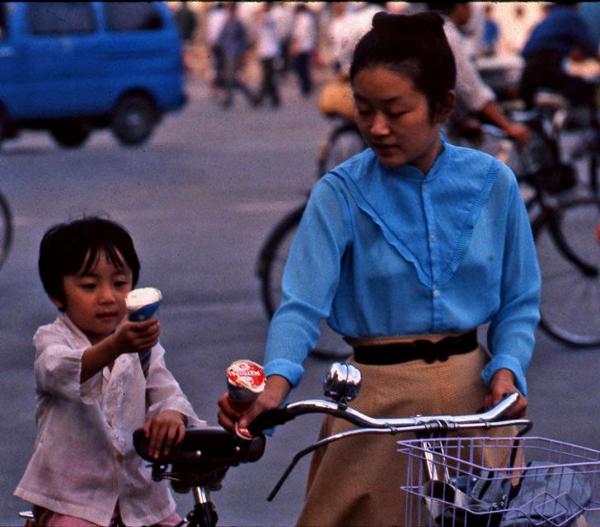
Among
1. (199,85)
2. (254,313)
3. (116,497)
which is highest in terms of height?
(116,497)

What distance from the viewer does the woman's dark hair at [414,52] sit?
2.88 m

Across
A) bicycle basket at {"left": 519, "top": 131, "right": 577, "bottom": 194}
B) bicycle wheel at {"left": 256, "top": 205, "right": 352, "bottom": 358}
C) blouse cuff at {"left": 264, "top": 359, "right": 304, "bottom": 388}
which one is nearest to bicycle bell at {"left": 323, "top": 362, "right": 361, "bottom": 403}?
blouse cuff at {"left": 264, "top": 359, "right": 304, "bottom": 388}

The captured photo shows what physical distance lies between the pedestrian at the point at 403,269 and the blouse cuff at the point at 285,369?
2.8 inches

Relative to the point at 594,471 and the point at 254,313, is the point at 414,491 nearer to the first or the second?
the point at 594,471

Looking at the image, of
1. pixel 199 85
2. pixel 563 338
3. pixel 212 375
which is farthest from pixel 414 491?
Result: pixel 199 85

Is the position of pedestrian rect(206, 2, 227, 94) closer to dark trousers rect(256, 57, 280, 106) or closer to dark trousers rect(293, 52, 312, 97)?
dark trousers rect(256, 57, 280, 106)

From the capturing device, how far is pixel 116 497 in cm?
325

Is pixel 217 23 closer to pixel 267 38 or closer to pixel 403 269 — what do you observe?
pixel 267 38

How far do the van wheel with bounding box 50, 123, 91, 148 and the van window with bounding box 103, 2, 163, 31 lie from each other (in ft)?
5.46

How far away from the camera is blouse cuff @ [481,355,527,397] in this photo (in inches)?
116

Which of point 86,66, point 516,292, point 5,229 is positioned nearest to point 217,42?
point 86,66

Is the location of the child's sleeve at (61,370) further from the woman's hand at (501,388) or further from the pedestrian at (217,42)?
the pedestrian at (217,42)

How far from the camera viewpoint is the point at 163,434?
291cm

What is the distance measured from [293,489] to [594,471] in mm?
3056
